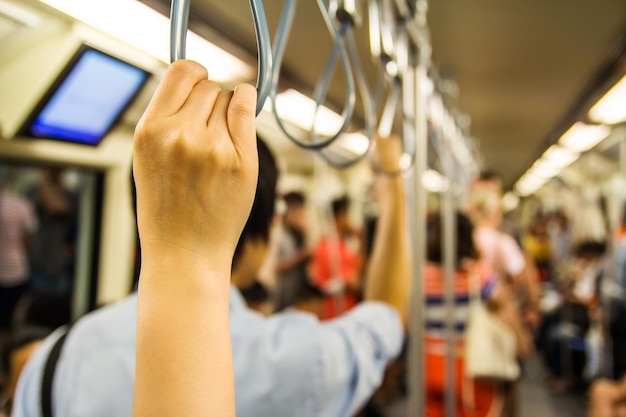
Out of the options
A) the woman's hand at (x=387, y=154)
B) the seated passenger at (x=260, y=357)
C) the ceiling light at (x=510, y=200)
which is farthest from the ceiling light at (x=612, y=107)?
the ceiling light at (x=510, y=200)

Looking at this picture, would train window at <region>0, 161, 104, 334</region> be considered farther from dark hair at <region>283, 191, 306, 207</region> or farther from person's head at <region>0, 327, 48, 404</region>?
dark hair at <region>283, 191, 306, 207</region>

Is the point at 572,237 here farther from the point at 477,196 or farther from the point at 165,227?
the point at 165,227

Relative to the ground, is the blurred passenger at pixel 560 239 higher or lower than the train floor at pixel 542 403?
higher

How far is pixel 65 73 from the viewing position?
0.70m

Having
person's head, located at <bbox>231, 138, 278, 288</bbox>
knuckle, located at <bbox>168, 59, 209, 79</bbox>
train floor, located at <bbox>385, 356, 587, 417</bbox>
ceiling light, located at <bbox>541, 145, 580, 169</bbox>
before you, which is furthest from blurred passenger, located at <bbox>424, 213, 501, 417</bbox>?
ceiling light, located at <bbox>541, 145, 580, 169</bbox>

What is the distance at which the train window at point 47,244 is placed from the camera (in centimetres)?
148

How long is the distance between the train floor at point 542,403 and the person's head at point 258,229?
3149 mm

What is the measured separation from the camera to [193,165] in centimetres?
30

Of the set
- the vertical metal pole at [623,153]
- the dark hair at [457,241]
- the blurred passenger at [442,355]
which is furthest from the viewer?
the vertical metal pole at [623,153]

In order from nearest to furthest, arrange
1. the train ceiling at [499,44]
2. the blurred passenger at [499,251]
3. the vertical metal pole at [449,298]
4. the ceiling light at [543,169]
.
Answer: the train ceiling at [499,44] < the vertical metal pole at [449,298] < the blurred passenger at [499,251] < the ceiling light at [543,169]

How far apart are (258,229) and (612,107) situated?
2.79 metres

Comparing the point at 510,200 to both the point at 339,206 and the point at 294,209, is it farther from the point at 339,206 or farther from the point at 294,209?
the point at 294,209

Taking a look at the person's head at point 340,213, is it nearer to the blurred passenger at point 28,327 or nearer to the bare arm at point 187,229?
Result: the blurred passenger at point 28,327

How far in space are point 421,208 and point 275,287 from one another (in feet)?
5.27
